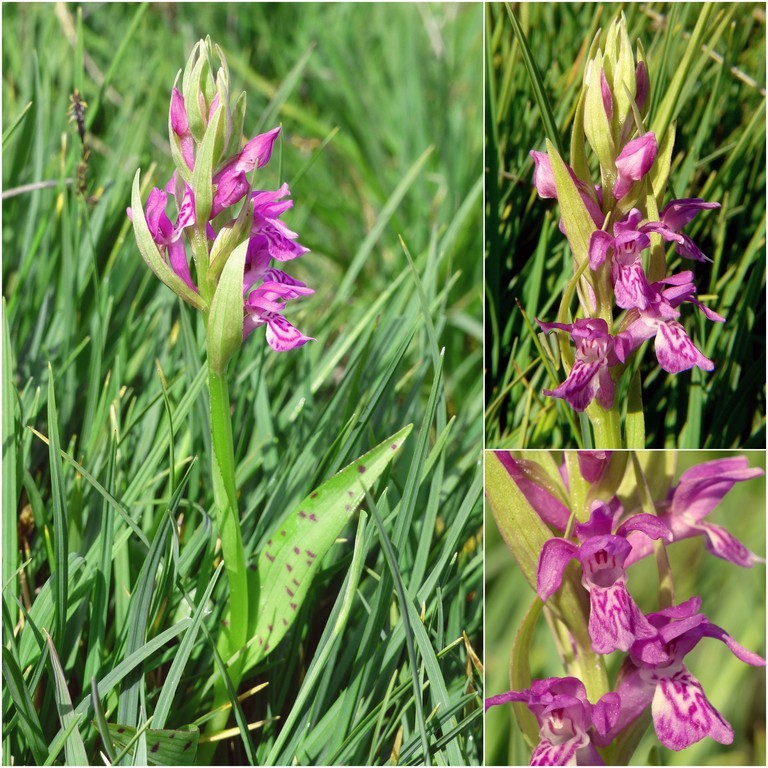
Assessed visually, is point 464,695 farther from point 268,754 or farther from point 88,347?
point 88,347

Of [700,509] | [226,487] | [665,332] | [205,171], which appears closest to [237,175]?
[205,171]

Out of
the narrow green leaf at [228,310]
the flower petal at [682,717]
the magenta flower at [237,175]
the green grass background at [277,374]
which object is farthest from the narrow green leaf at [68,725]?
the flower petal at [682,717]

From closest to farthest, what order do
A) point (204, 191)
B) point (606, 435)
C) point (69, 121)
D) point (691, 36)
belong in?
point (204, 191) → point (606, 435) → point (691, 36) → point (69, 121)

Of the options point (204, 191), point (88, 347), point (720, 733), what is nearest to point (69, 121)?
point (88, 347)

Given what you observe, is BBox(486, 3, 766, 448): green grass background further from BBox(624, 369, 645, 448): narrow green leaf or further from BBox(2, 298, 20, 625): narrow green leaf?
BBox(2, 298, 20, 625): narrow green leaf

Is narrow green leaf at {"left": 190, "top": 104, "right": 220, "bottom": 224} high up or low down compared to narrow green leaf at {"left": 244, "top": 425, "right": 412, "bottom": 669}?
up

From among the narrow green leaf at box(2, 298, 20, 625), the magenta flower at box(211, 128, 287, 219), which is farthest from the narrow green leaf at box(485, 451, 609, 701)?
the narrow green leaf at box(2, 298, 20, 625)
